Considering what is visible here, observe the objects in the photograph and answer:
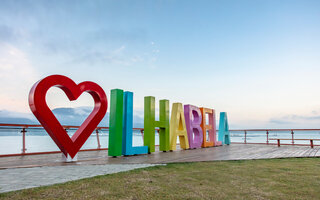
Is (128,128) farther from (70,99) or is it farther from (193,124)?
(193,124)

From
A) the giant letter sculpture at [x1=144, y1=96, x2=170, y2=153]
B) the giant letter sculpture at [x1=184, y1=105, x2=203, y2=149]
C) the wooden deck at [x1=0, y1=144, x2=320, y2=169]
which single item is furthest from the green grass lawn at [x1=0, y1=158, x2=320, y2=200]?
the giant letter sculpture at [x1=184, y1=105, x2=203, y2=149]

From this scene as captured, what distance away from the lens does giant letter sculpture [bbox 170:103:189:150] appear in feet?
33.5

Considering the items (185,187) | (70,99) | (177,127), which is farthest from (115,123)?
(185,187)

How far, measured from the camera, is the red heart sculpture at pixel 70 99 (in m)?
5.80

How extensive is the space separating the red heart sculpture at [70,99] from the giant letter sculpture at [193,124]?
5153 millimetres

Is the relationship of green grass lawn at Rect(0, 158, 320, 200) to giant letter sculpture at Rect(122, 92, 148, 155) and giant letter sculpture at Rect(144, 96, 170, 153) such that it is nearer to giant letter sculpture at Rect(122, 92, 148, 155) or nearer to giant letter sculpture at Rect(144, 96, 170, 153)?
giant letter sculpture at Rect(122, 92, 148, 155)

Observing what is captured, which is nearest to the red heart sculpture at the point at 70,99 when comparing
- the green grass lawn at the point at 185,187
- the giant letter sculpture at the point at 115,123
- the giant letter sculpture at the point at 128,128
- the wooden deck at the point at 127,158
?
the giant letter sculpture at the point at 115,123

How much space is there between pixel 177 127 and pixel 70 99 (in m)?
5.57

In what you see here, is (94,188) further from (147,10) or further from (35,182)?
(147,10)

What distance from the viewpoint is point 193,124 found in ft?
38.5

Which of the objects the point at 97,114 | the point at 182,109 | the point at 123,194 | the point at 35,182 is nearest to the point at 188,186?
the point at 123,194

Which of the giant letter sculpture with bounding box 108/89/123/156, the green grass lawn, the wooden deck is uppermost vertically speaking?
the giant letter sculpture with bounding box 108/89/123/156

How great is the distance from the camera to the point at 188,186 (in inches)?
132

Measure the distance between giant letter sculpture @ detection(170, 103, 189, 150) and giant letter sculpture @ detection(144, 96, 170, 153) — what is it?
362 mm
